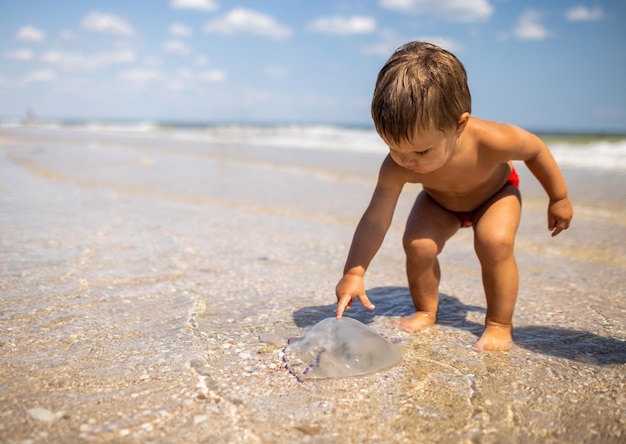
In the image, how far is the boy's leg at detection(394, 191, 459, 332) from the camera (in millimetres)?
2146

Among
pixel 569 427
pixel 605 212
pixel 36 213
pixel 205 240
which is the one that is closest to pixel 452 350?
pixel 569 427

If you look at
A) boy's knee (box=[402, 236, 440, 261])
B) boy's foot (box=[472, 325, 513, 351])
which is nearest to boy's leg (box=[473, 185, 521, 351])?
boy's foot (box=[472, 325, 513, 351])

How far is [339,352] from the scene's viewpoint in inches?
66.1

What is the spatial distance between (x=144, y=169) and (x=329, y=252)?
499 cm

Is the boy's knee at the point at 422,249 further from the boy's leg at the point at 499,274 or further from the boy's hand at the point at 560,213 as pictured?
the boy's hand at the point at 560,213

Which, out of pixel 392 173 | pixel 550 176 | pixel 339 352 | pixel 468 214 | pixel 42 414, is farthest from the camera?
pixel 468 214

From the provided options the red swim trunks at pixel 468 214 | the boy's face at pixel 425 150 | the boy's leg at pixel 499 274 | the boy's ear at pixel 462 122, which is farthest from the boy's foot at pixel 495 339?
the boy's ear at pixel 462 122

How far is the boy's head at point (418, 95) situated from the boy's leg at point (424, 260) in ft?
1.77

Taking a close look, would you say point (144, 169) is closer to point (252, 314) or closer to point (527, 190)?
point (527, 190)

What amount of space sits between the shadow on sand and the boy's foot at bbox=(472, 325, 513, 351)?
0.17 feet

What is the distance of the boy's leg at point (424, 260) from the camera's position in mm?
2146

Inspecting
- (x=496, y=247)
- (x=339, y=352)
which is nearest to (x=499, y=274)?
(x=496, y=247)

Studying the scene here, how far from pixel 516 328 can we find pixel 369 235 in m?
0.74

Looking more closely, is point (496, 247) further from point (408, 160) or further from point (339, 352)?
point (339, 352)
